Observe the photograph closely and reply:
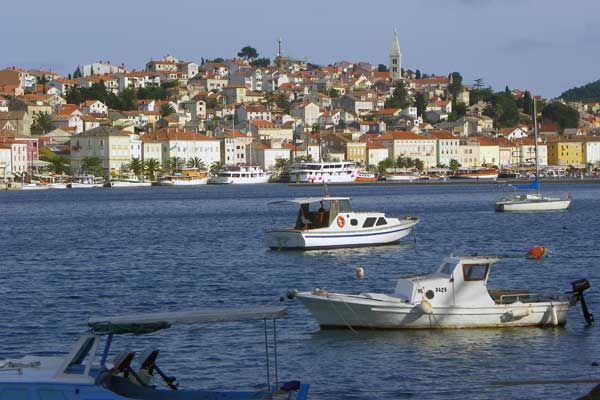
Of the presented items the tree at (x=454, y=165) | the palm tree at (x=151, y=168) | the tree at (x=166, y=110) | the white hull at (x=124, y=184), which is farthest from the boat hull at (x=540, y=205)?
the tree at (x=166, y=110)

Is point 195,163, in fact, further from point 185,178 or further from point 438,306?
point 438,306

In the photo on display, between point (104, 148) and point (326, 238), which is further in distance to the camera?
point (104, 148)

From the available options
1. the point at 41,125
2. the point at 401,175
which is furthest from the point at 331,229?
the point at 41,125

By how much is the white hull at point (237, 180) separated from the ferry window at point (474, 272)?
129 meters

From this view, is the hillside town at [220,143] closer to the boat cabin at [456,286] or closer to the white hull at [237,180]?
the white hull at [237,180]

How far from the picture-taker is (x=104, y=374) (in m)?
17.1

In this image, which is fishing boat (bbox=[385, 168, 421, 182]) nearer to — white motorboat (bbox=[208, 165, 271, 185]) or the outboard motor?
white motorboat (bbox=[208, 165, 271, 185])

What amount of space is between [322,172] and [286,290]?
114 metres

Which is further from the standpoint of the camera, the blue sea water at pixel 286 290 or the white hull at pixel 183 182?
the white hull at pixel 183 182

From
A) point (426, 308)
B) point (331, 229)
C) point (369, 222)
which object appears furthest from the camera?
point (369, 222)

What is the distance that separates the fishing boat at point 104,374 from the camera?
54.6ft

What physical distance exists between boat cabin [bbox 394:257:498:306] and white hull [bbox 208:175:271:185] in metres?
129

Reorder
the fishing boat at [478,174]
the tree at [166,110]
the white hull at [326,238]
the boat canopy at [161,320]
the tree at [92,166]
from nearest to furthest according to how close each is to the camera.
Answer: the boat canopy at [161,320] < the white hull at [326,238] < the tree at [92,166] < the fishing boat at [478,174] < the tree at [166,110]

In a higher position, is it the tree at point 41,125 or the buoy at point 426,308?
the tree at point 41,125
